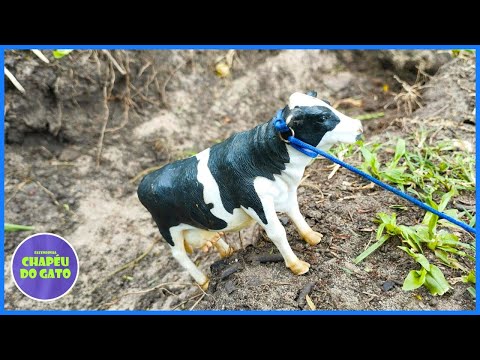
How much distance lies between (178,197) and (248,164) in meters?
0.39

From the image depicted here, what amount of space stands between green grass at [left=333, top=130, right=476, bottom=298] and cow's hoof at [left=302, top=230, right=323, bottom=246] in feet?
0.72

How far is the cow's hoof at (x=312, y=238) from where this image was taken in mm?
2486

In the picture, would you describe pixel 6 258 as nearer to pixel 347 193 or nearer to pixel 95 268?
Result: pixel 95 268

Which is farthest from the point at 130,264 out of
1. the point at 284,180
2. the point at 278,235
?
the point at 284,180

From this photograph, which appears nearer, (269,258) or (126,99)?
(269,258)

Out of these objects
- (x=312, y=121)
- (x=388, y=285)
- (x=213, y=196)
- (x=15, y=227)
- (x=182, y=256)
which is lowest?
(x=388, y=285)

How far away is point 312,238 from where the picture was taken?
2.49 metres

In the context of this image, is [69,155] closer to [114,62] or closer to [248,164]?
[114,62]

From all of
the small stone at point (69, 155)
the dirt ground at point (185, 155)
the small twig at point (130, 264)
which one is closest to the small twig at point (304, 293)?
the dirt ground at point (185, 155)

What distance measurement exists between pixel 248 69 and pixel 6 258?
7.86 ft

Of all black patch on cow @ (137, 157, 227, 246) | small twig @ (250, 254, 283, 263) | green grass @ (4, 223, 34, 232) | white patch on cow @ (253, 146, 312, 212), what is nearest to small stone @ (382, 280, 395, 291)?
small twig @ (250, 254, 283, 263)

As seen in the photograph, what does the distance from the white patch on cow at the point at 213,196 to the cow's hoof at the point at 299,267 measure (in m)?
0.31

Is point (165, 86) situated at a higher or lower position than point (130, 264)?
higher

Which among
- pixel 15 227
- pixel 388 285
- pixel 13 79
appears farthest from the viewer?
pixel 13 79
